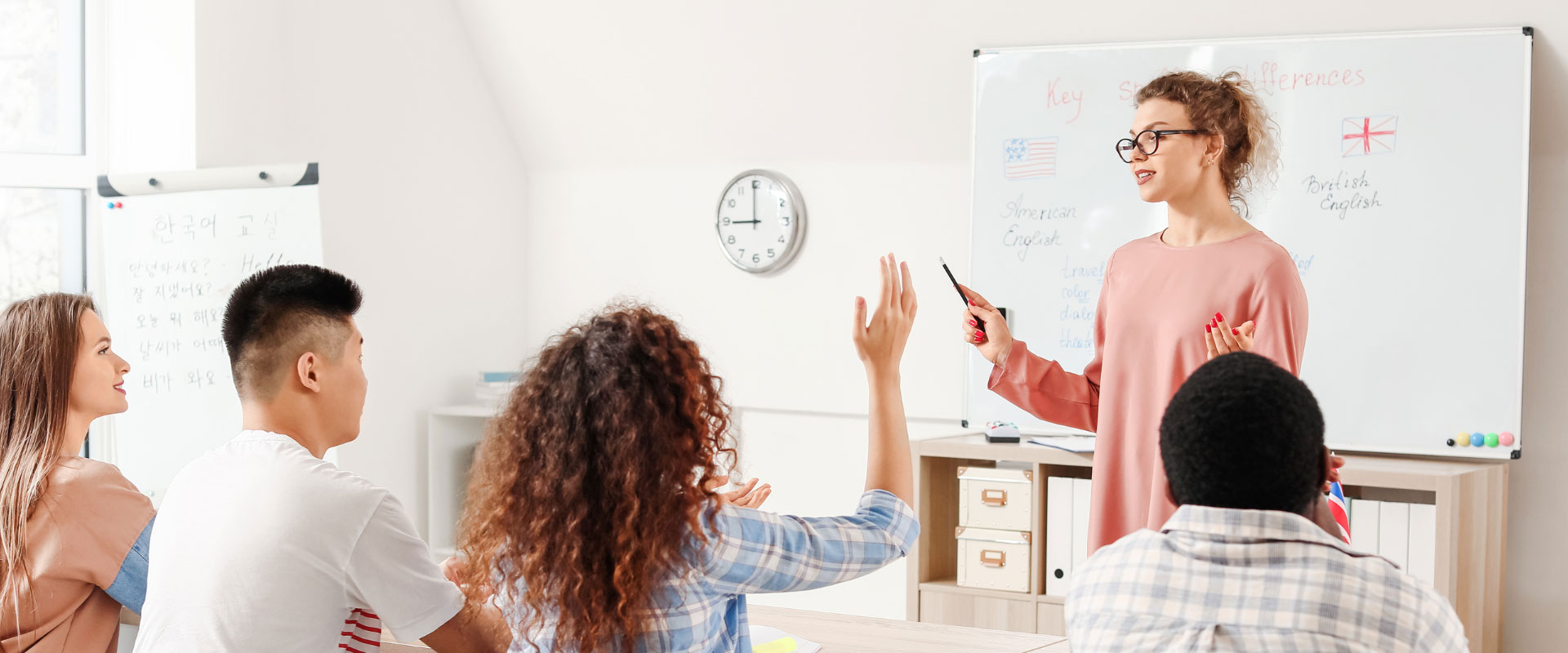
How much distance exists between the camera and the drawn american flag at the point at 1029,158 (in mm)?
3254

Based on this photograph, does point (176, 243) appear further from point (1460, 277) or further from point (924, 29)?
point (1460, 277)

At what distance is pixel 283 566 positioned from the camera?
1.34 m

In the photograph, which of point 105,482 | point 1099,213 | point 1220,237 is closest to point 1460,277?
point 1099,213

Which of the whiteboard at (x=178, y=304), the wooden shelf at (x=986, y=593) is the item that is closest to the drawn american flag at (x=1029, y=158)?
the wooden shelf at (x=986, y=593)

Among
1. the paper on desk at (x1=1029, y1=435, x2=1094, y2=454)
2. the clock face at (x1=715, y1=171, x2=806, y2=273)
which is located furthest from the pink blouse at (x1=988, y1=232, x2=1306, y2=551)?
the clock face at (x1=715, y1=171, x2=806, y2=273)

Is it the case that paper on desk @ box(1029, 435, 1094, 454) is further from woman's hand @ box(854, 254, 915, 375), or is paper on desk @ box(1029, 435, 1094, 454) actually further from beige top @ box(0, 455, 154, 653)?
beige top @ box(0, 455, 154, 653)

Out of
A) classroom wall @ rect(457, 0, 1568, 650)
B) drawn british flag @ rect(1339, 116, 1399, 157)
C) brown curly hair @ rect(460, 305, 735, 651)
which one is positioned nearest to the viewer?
brown curly hair @ rect(460, 305, 735, 651)

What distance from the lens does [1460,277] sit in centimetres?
282

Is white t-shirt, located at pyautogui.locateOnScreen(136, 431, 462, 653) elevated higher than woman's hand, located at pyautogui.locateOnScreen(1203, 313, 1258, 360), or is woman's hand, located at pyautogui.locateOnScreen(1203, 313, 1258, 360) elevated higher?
woman's hand, located at pyautogui.locateOnScreen(1203, 313, 1258, 360)

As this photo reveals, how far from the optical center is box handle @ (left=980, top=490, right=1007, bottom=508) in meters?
3.10

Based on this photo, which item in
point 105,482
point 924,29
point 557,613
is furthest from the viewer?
point 924,29

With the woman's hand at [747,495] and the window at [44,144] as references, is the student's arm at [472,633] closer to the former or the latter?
the woman's hand at [747,495]

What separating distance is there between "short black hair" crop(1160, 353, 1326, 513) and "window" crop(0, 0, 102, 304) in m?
3.06

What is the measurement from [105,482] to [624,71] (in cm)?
243
